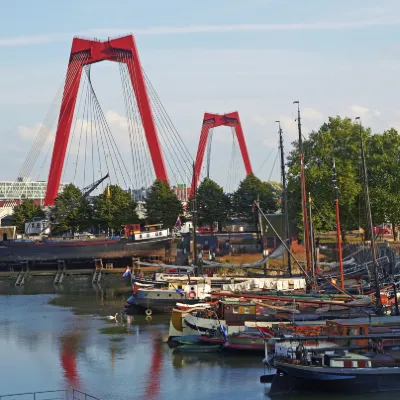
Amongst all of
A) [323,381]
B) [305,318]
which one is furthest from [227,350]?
[323,381]

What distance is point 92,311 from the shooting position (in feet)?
190

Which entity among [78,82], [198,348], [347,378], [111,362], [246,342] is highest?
[78,82]

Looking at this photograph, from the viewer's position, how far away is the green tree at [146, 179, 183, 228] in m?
89.6

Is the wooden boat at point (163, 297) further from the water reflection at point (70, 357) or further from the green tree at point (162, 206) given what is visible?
the green tree at point (162, 206)

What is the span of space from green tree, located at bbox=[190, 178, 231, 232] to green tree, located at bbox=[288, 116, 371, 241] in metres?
11.7

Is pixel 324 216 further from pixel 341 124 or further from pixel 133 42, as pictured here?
pixel 133 42

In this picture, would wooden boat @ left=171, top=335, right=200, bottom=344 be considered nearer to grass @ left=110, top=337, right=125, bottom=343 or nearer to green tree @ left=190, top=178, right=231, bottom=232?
grass @ left=110, top=337, right=125, bottom=343

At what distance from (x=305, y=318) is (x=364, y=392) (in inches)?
385

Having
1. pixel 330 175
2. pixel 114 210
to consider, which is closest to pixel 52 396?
pixel 330 175

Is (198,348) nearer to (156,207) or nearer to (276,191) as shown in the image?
(156,207)

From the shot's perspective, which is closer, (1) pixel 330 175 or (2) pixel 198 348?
(2) pixel 198 348

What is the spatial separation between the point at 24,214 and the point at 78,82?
20.8 metres

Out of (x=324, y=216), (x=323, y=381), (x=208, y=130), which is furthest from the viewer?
(x=208, y=130)

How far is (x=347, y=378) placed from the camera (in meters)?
31.4
